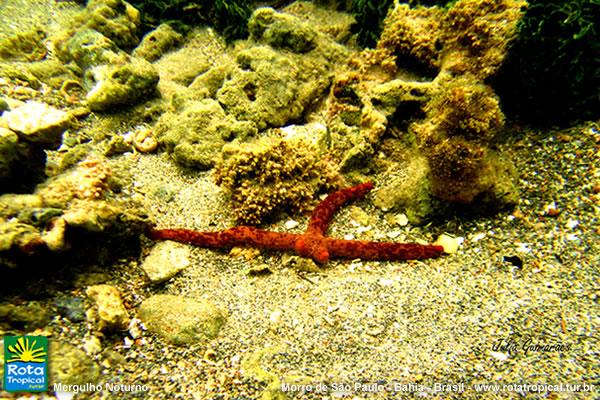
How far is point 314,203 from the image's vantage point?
4.50 metres

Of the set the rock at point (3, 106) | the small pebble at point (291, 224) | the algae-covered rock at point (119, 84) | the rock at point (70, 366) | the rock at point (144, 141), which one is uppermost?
the algae-covered rock at point (119, 84)

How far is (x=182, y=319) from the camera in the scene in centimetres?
325

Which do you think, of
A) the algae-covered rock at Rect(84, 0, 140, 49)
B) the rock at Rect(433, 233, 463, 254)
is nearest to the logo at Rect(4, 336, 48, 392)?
the rock at Rect(433, 233, 463, 254)

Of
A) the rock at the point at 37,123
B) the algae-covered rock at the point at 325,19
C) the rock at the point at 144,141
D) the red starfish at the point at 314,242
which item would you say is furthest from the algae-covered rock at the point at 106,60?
the algae-covered rock at the point at 325,19

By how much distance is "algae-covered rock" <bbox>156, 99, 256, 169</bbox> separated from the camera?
15.8 ft

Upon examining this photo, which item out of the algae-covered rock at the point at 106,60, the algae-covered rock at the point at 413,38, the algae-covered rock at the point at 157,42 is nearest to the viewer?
the algae-covered rock at the point at 413,38

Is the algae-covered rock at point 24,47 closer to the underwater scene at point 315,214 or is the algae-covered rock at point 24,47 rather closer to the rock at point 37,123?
the underwater scene at point 315,214

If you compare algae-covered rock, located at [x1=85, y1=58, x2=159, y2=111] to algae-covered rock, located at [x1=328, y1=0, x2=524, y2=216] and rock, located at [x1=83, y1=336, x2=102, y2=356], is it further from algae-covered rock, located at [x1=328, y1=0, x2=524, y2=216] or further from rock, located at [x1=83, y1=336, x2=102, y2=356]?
rock, located at [x1=83, y1=336, x2=102, y2=356]

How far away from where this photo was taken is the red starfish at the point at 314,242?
12.6 feet

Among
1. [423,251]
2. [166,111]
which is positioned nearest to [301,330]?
[423,251]

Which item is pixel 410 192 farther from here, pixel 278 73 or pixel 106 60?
pixel 106 60

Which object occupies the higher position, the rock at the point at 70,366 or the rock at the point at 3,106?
the rock at the point at 3,106

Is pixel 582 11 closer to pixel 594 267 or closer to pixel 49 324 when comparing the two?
pixel 594 267

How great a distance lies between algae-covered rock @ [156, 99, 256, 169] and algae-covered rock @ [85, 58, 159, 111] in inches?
36.3
